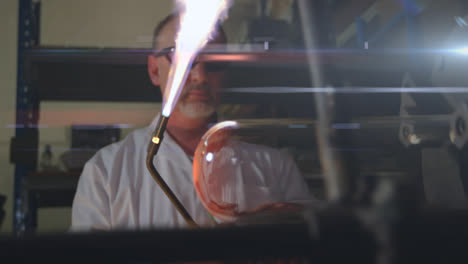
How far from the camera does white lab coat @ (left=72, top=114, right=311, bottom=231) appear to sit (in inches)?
Answer: 30.8

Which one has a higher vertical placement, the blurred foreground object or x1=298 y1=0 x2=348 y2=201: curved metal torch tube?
x1=298 y1=0 x2=348 y2=201: curved metal torch tube

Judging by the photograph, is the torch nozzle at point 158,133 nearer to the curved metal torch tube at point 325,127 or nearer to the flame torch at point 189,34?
the flame torch at point 189,34

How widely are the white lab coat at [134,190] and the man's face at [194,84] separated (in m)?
0.10

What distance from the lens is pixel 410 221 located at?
0.47 ft

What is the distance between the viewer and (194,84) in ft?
3.11

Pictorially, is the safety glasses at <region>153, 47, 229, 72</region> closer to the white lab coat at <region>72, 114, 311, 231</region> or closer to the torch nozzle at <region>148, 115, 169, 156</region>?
the white lab coat at <region>72, 114, 311, 231</region>

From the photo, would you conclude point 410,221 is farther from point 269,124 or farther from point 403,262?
point 269,124

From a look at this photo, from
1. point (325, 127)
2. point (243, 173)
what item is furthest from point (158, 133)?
point (243, 173)

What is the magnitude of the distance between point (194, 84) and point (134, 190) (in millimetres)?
301

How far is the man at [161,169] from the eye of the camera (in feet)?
2.58

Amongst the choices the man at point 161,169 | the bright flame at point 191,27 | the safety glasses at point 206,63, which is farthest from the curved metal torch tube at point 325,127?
the safety glasses at point 206,63

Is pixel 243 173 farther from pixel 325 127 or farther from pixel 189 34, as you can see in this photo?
pixel 325 127

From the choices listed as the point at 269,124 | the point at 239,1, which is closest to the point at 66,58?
the point at 269,124

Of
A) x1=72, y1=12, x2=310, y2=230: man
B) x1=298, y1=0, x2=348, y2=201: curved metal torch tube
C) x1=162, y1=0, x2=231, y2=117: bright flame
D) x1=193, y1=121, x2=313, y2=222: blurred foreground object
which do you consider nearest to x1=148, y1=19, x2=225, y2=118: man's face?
x1=72, y1=12, x2=310, y2=230: man
